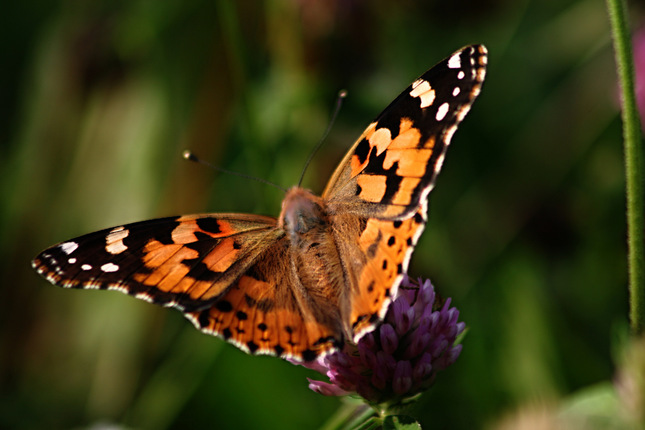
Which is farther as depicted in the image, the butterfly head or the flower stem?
the butterfly head

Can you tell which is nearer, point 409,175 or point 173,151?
point 409,175

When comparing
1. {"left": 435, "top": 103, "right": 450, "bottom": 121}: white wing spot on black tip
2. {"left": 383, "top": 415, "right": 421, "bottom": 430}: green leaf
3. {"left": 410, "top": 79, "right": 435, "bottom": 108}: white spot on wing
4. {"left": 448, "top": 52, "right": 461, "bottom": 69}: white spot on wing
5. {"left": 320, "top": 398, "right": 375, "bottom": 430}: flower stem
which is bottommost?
{"left": 320, "top": 398, "right": 375, "bottom": 430}: flower stem

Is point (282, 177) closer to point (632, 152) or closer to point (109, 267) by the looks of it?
point (109, 267)

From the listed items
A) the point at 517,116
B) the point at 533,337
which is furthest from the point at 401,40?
the point at 533,337

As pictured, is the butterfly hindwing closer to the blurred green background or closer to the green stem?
the green stem

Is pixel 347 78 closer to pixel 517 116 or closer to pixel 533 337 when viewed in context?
pixel 517 116

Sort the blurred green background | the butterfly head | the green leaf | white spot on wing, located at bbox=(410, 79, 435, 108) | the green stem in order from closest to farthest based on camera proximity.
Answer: the green stem
the green leaf
white spot on wing, located at bbox=(410, 79, 435, 108)
the butterfly head
the blurred green background

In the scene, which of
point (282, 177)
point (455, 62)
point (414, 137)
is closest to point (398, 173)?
point (414, 137)

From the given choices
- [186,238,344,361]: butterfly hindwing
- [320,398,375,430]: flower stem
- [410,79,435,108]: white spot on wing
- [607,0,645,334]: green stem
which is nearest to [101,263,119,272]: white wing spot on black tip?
[186,238,344,361]: butterfly hindwing
